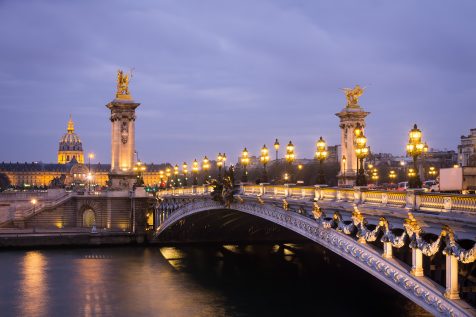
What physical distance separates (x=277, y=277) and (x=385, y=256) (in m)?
23.7

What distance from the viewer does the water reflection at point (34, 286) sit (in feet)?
116

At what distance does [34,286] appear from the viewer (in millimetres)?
41625

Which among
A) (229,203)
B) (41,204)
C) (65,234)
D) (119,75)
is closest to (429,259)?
(229,203)

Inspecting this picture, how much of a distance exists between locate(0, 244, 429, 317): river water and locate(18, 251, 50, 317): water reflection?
5 centimetres

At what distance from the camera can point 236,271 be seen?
48000 millimetres

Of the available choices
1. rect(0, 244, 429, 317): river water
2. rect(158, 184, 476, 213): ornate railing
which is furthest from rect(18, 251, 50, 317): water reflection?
rect(158, 184, 476, 213): ornate railing

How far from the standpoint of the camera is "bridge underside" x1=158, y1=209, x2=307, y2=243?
197 ft

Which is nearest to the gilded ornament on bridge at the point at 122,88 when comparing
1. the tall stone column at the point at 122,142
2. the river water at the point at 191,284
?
the tall stone column at the point at 122,142

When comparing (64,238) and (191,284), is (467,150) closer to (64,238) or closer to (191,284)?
(64,238)

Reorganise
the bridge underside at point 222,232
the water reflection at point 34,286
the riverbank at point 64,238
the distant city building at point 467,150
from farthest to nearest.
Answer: the distant city building at point 467,150 → the bridge underside at point 222,232 → the riverbank at point 64,238 → the water reflection at point 34,286

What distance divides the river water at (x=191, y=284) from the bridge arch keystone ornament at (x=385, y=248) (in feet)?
17.1

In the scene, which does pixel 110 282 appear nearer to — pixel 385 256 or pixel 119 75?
pixel 385 256

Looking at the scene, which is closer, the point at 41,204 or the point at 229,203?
the point at 229,203

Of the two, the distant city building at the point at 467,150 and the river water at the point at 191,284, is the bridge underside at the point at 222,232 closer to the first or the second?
the river water at the point at 191,284
